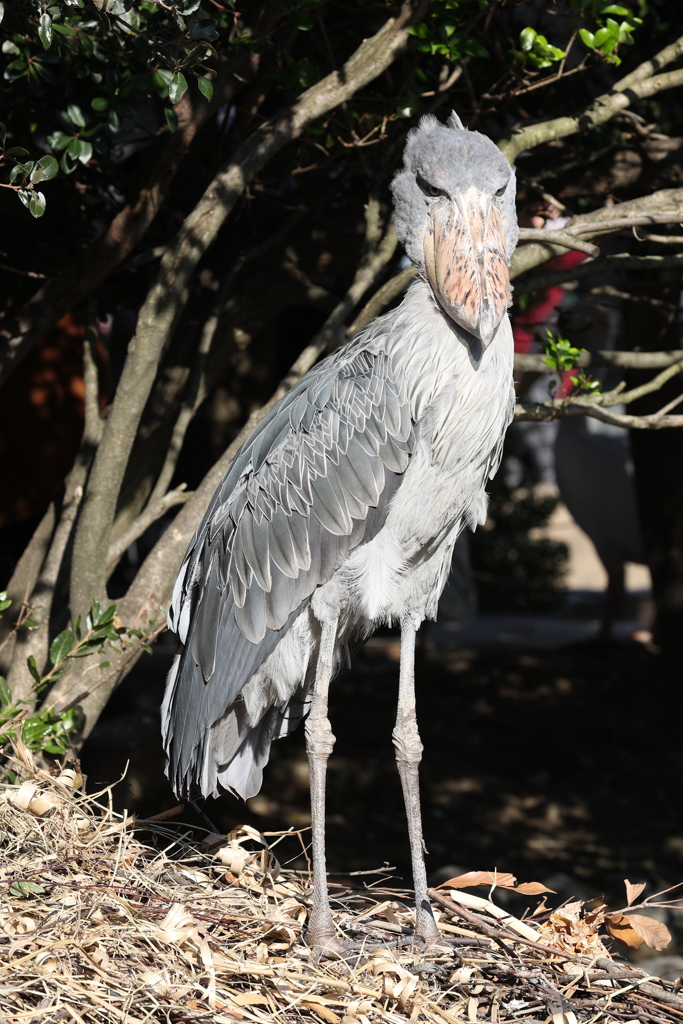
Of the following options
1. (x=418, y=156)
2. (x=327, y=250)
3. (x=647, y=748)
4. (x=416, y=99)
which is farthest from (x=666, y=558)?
(x=418, y=156)

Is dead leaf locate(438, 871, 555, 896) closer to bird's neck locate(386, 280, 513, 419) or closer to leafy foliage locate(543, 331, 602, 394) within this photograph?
bird's neck locate(386, 280, 513, 419)

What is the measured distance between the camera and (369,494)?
8.21 ft

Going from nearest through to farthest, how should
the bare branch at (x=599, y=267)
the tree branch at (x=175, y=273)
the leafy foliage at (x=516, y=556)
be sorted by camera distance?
1. the tree branch at (x=175, y=273)
2. the bare branch at (x=599, y=267)
3. the leafy foliage at (x=516, y=556)

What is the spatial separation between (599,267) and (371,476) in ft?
4.39

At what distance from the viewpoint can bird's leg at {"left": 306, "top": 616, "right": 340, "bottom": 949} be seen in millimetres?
2502

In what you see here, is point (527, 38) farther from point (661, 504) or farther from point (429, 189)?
point (661, 504)

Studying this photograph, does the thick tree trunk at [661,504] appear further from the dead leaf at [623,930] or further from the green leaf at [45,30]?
the green leaf at [45,30]

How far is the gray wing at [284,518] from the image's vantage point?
250cm

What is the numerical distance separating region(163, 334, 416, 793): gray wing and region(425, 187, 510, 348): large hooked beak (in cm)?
26

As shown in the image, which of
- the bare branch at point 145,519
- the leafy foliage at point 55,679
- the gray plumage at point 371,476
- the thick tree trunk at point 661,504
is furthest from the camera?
the thick tree trunk at point 661,504

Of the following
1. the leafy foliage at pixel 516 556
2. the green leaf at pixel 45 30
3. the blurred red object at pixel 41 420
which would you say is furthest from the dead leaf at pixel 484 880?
the leafy foliage at pixel 516 556

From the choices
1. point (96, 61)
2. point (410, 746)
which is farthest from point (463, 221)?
point (410, 746)

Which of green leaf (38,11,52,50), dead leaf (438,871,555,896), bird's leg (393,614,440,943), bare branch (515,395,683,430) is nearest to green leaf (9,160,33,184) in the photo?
green leaf (38,11,52,50)

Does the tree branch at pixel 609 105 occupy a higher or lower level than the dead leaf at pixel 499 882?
higher
